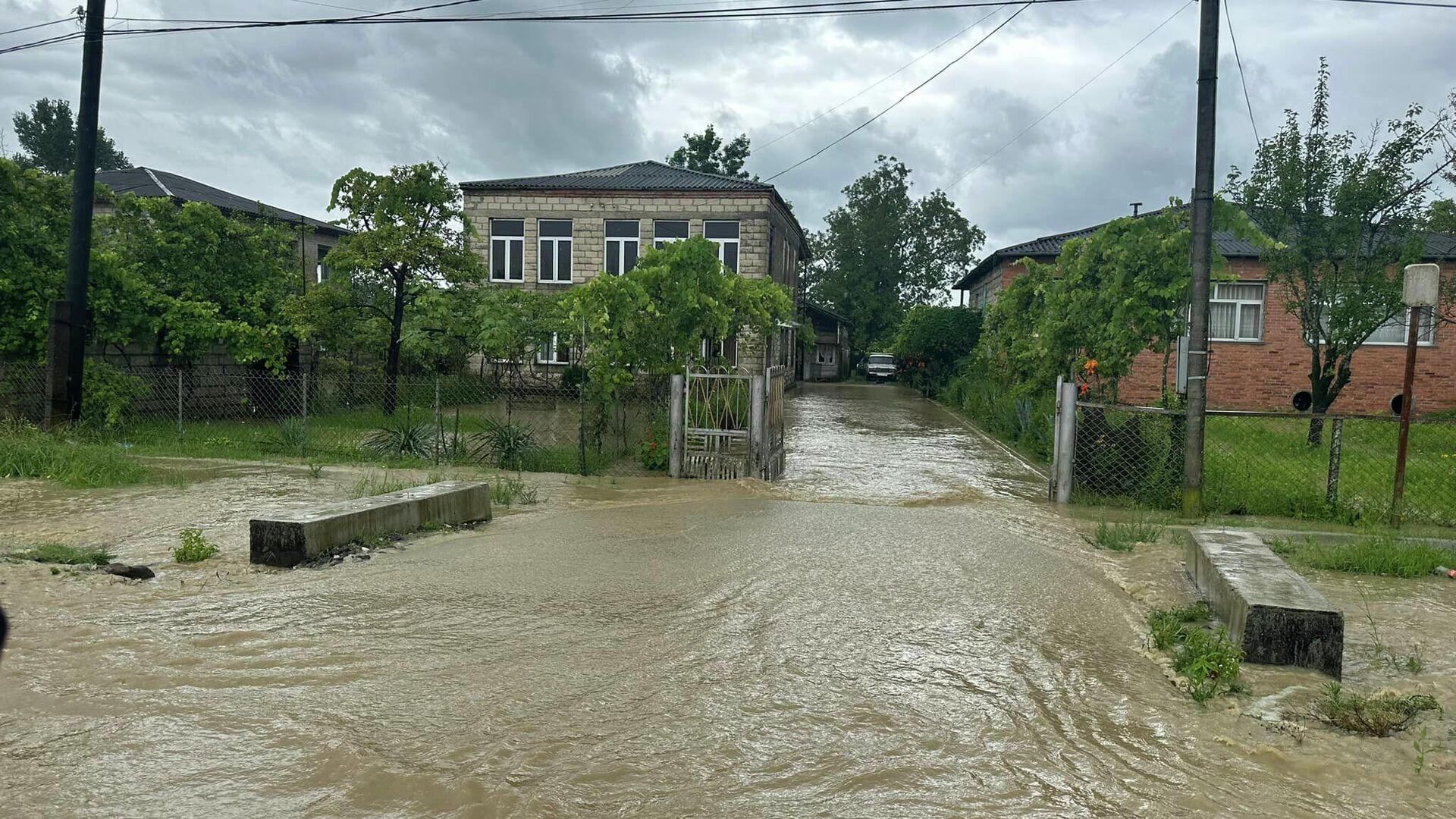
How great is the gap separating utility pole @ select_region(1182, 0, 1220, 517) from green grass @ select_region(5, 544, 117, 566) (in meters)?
10.3

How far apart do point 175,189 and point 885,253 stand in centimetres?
4856

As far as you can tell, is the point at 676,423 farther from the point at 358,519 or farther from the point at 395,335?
the point at 395,335

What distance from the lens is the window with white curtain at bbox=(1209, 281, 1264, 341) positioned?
27.8m

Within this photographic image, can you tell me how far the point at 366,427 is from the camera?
695 inches

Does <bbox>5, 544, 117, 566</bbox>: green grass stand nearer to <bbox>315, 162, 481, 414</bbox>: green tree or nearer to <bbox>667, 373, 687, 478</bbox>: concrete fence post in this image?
<bbox>667, 373, 687, 478</bbox>: concrete fence post

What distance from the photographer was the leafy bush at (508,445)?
14.4 meters

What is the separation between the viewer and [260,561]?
7.92m

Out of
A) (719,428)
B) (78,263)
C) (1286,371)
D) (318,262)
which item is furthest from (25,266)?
(1286,371)

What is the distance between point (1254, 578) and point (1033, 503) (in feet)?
18.9

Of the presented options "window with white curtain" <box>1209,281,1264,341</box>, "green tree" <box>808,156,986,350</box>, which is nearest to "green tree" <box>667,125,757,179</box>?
"green tree" <box>808,156,986,350</box>

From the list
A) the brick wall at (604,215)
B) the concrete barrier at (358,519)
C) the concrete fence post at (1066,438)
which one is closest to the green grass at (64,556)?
the concrete barrier at (358,519)

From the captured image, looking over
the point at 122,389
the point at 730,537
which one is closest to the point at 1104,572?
the point at 730,537

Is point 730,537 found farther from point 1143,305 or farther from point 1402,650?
point 1143,305

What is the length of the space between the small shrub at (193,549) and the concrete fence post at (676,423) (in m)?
6.23
